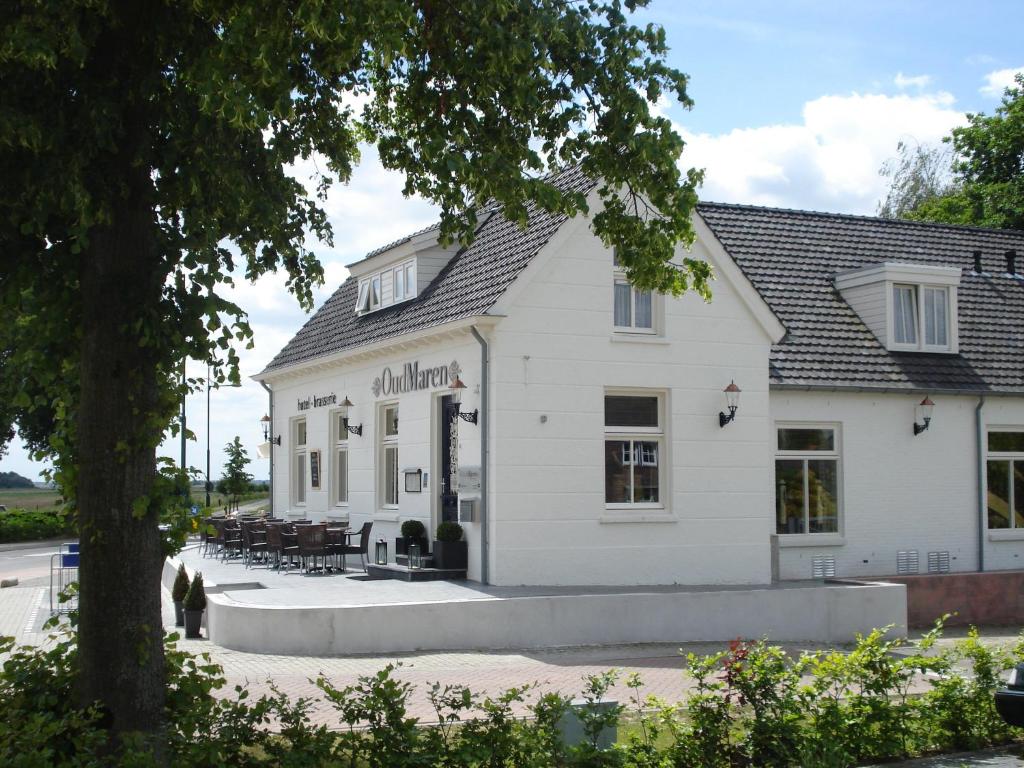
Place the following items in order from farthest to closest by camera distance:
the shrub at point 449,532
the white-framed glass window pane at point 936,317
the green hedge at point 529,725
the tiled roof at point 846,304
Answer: the white-framed glass window pane at point 936,317
the tiled roof at point 846,304
the shrub at point 449,532
the green hedge at point 529,725

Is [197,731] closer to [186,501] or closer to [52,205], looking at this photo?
[186,501]

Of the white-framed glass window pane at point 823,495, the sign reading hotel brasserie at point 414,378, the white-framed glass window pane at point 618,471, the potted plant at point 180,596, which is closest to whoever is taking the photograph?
the potted plant at point 180,596

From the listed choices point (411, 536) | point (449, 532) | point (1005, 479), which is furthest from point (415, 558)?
point (1005, 479)

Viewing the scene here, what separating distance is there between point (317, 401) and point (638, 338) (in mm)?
8683

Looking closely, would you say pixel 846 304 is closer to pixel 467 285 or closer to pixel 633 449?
pixel 633 449

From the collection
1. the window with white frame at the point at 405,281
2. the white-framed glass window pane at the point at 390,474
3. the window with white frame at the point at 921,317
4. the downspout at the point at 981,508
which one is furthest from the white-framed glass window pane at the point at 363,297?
the downspout at the point at 981,508

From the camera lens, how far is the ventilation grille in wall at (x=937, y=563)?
2131 cm

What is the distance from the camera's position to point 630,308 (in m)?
18.8

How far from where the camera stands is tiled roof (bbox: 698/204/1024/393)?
21.2 metres

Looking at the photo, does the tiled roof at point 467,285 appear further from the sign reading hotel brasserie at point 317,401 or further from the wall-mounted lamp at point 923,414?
the wall-mounted lamp at point 923,414

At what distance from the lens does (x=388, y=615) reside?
48.5 feet

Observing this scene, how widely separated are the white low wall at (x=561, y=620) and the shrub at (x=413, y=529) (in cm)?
344

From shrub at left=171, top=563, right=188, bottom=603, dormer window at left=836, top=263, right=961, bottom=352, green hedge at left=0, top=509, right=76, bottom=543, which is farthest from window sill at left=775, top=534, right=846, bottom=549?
green hedge at left=0, top=509, right=76, bottom=543

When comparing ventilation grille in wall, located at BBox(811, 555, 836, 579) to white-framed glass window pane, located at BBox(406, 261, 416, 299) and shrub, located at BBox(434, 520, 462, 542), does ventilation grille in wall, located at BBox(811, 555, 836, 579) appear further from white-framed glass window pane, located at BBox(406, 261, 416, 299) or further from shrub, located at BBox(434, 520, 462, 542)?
white-framed glass window pane, located at BBox(406, 261, 416, 299)
